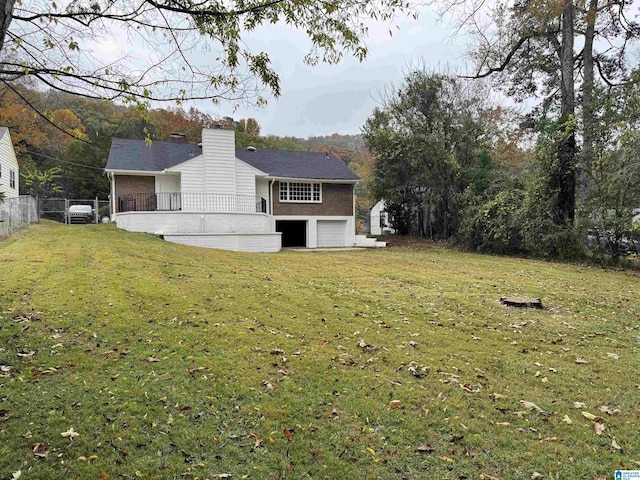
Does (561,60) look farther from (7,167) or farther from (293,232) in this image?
(7,167)

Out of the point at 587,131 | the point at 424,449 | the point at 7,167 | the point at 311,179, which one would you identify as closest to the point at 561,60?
the point at 587,131

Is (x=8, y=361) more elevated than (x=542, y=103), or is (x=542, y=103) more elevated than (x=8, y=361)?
(x=542, y=103)

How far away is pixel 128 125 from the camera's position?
39.2m

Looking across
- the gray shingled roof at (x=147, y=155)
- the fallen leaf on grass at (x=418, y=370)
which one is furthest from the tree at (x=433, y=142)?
the fallen leaf on grass at (x=418, y=370)

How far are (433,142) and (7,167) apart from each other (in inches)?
1045

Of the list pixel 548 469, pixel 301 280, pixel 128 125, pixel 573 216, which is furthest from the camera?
pixel 128 125

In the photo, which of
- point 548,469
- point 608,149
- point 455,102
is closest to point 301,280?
point 548,469

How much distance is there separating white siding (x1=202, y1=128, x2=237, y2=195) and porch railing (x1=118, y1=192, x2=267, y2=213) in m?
0.43

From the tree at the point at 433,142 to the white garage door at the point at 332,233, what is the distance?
172 inches

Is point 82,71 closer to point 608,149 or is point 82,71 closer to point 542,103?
point 608,149

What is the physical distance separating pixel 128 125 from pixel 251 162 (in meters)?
23.0

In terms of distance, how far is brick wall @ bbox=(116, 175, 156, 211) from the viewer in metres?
20.1

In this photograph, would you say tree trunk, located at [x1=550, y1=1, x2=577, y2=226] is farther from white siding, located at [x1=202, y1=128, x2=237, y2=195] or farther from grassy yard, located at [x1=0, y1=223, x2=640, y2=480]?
white siding, located at [x1=202, y1=128, x2=237, y2=195]

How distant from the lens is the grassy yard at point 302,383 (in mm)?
2895
